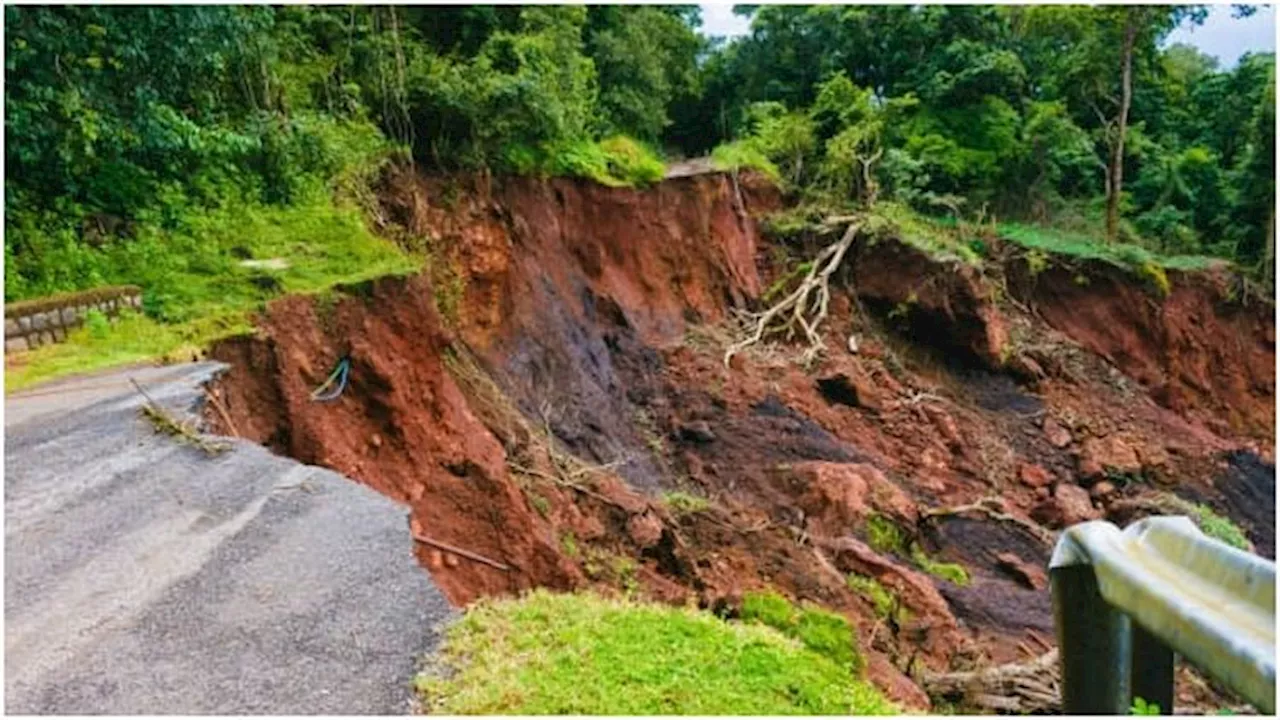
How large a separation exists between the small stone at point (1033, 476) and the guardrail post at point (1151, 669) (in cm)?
1239

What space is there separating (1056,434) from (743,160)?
24.9ft

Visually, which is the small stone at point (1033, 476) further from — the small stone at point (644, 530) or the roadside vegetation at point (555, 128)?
the small stone at point (644, 530)

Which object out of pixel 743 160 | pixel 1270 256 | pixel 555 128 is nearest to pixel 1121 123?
pixel 1270 256

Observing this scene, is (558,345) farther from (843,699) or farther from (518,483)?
(843,699)

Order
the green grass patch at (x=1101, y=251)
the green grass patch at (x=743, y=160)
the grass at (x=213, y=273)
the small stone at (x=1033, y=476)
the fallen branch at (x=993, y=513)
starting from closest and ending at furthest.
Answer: the grass at (x=213, y=273), the fallen branch at (x=993, y=513), the small stone at (x=1033, y=476), the green grass patch at (x=743, y=160), the green grass patch at (x=1101, y=251)

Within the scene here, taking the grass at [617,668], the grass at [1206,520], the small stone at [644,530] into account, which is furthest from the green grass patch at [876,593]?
the grass at [1206,520]

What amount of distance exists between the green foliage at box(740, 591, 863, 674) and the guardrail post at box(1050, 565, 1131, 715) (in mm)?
3019

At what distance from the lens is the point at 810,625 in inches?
281

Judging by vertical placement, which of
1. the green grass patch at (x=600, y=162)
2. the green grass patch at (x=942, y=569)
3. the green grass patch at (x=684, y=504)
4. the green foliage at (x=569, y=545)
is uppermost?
the green grass patch at (x=600, y=162)

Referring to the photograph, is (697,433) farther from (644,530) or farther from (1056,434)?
(1056,434)

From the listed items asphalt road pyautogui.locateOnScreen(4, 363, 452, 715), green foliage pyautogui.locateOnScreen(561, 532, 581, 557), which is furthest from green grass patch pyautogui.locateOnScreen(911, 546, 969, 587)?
asphalt road pyautogui.locateOnScreen(4, 363, 452, 715)

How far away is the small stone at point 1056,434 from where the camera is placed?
16.3 metres

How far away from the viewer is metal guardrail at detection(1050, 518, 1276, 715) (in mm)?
2471

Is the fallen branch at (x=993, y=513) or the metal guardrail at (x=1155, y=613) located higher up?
the metal guardrail at (x=1155, y=613)
